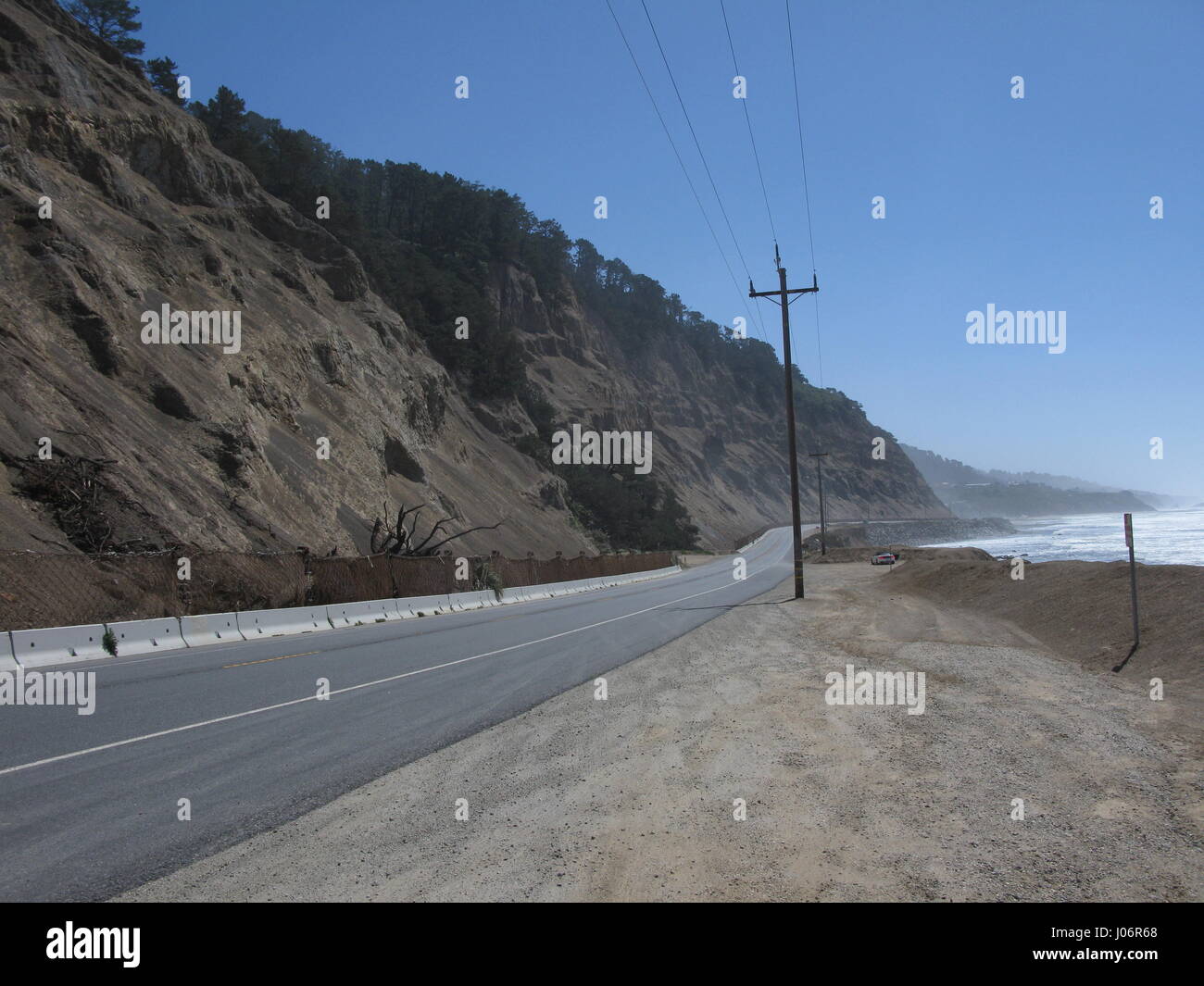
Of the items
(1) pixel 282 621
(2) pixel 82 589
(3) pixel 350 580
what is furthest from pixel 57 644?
(3) pixel 350 580

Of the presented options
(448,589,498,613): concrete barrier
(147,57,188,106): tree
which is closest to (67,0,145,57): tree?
(147,57,188,106): tree

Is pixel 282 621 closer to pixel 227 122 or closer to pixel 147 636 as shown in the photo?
pixel 147 636

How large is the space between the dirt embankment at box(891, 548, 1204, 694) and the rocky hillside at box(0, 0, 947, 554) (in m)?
20.5

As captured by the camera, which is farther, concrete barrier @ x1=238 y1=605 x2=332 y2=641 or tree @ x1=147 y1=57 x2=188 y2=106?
tree @ x1=147 y1=57 x2=188 y2=106

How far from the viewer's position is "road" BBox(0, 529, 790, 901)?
5.25 m

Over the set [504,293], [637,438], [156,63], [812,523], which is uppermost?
[156,63]

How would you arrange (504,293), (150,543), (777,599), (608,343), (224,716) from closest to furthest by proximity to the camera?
1. (224,716)
2. (150,543)
3. (777,599)
4. (504,293)
5. (608,343)

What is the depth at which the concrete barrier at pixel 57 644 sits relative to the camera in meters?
13.8

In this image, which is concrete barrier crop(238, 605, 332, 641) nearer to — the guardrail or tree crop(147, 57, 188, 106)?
the guardrail

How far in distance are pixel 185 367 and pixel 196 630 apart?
62.0ft

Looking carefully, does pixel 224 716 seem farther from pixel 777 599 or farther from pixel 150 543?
pixel 777 599
